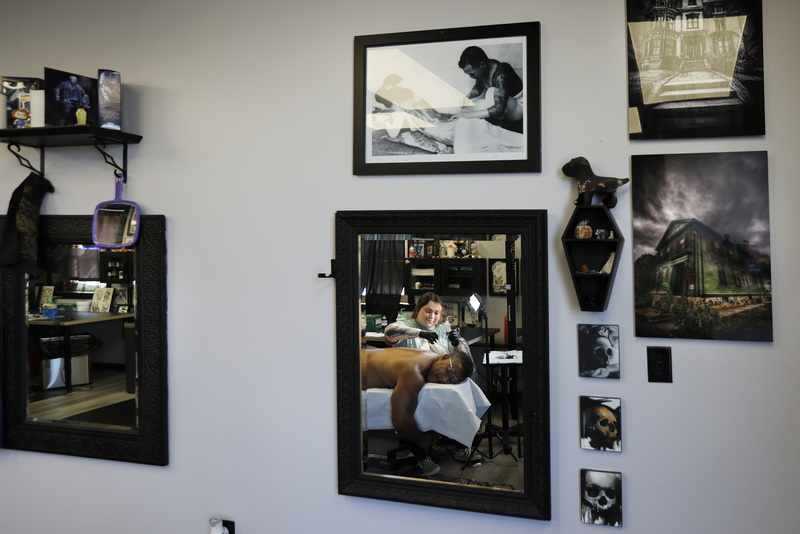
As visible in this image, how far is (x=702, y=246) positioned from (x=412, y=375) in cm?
104

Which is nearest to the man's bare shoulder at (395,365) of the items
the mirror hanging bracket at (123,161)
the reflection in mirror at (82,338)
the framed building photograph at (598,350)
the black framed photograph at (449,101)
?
the framed building photograph at (598,350)

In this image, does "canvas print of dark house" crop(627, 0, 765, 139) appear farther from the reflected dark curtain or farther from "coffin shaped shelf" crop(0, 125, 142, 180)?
"coffin shaped shelf" crop(0, 125, 142, 180)

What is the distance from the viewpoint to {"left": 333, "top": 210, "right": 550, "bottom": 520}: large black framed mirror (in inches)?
84.0

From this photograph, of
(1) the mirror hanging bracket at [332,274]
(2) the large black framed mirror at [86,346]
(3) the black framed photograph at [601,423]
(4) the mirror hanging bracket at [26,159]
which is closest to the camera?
(3) the black framed photograph at [601,423]

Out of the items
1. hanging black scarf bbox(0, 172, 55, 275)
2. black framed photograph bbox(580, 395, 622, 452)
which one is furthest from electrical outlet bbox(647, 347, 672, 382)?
hanging black scarf bbox(0, 172, 55, 275)

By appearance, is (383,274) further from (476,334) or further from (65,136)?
(65,136)

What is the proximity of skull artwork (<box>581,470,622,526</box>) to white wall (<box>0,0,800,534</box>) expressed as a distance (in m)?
0.04

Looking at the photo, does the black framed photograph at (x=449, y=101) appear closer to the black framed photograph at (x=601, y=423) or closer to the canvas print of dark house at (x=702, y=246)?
the canvas print of dark house at (x=702, y=246)

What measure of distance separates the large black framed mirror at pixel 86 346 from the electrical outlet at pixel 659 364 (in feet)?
5.88

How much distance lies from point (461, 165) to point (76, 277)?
1.64 metres

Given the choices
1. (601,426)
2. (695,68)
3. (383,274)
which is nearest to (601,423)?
(601,426)

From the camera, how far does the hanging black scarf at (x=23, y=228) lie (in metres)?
2.60

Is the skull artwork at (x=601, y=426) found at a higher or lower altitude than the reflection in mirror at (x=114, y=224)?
lower

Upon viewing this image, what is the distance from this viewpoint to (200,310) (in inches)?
98.2
